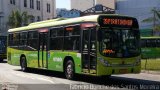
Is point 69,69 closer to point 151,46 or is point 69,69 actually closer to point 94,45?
point 94,45

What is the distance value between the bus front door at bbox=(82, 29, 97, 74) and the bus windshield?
19.0 inches

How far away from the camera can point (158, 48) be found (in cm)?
4866

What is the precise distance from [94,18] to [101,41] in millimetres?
1156

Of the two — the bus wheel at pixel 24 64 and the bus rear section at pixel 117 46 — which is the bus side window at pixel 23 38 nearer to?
the bus wheel at pixel 24 64

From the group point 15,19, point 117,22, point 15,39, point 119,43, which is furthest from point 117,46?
point 15,19

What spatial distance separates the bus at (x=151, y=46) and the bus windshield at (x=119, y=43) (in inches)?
1170

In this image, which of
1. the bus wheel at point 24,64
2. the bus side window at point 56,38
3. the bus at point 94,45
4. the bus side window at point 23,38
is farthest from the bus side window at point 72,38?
the bus wheel at point 24,64

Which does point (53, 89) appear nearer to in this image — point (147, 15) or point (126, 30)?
point (126, 30)

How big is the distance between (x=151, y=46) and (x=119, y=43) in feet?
103

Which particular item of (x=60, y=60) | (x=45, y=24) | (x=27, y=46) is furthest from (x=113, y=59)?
(x=27, y=46)

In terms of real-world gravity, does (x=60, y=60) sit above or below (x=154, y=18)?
below

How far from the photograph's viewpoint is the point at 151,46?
4900 cm

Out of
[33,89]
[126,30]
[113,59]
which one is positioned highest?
[126,30]

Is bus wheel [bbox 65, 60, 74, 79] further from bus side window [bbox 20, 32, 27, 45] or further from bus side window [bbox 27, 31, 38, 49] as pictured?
bus side window [bbox 20, 32, 27, 45]
